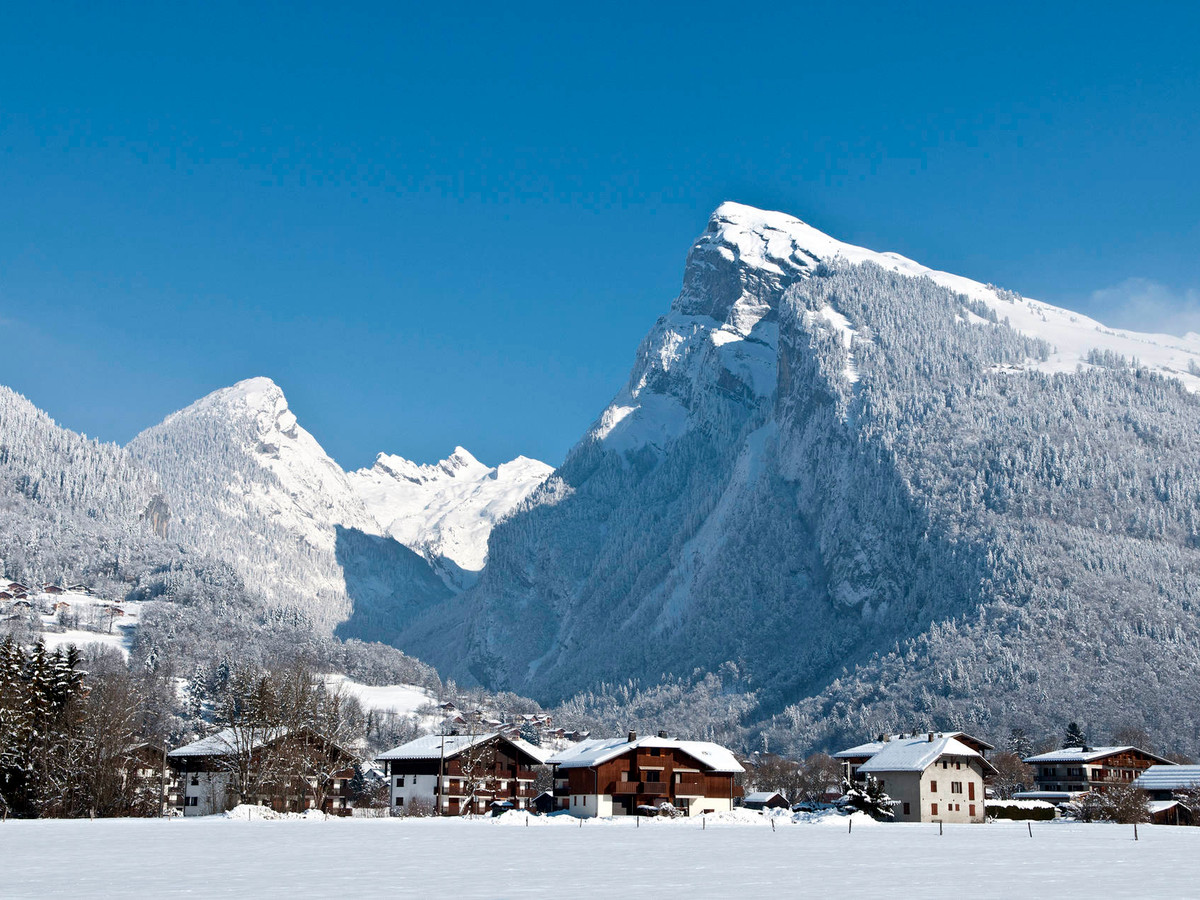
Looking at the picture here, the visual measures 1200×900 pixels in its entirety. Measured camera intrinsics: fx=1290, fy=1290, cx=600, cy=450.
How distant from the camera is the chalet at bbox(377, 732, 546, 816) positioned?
118 metres

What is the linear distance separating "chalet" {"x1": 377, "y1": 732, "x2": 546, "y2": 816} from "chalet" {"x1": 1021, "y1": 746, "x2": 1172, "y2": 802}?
2366 inches

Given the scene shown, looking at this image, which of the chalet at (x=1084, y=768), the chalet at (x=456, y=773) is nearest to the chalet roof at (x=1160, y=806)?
the chalet at (x=1084, y=768)

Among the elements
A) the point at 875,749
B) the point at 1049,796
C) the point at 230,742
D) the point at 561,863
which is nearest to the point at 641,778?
the point at 875,749

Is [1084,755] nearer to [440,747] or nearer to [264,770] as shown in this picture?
[440,747]

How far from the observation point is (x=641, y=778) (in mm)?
117062

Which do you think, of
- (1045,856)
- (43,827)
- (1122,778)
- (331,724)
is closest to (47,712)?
(43,827)

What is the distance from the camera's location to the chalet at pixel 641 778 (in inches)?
4540

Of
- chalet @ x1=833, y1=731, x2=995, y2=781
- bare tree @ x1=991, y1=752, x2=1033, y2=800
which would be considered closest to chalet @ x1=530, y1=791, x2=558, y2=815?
chalet @ x1=833, y1=731, x2=995, y2=781

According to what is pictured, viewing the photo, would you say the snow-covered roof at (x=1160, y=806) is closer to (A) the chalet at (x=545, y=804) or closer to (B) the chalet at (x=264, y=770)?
(A) the chalet at (x=545, y=804)

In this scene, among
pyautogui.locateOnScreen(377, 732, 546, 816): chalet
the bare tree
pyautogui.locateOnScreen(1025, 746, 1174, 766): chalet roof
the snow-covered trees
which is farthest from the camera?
the bare tree

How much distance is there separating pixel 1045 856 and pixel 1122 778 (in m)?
103

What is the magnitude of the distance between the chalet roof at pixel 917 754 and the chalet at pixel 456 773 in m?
32.1

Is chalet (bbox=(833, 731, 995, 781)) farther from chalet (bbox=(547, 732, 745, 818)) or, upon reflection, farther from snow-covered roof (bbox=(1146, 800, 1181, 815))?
snow-covered roof (bbox=(1146, 800, 1181, 815))

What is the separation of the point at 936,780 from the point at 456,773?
43.4 metres
